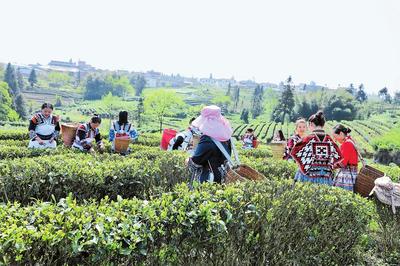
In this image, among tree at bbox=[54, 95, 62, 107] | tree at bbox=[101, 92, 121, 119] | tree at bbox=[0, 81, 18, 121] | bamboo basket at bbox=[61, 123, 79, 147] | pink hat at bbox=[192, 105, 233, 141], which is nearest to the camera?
pink hat at bbox=[192, 105, 233, 141]

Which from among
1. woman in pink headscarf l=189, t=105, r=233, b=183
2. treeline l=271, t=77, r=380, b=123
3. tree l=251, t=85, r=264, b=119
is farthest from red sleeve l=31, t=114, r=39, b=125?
tree l=251, t=85, r=264, b=119

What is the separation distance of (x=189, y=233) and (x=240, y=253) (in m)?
0.67

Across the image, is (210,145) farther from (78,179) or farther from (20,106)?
(20,106)

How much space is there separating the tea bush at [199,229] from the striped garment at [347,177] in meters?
1.83

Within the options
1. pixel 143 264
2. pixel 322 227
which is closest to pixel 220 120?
pixel 322 227

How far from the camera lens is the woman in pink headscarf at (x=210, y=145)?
5242mm

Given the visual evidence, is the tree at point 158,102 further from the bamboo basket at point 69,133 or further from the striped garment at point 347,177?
the striped garment at point 347,177

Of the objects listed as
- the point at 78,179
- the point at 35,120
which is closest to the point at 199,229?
the point at 78,179

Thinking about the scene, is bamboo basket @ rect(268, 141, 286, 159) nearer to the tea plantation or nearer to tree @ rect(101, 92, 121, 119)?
the tea plantation

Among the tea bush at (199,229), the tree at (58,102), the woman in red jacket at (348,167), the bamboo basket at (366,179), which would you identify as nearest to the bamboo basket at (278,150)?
the woman in red jacket at (348,167)

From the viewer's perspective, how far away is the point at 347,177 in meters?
6.37

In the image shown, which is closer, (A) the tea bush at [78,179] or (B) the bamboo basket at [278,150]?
(A) the tea bush at [78,179]

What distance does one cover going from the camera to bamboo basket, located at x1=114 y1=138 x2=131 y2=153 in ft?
25.8

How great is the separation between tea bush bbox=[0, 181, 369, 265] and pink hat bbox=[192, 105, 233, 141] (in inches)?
43.0
